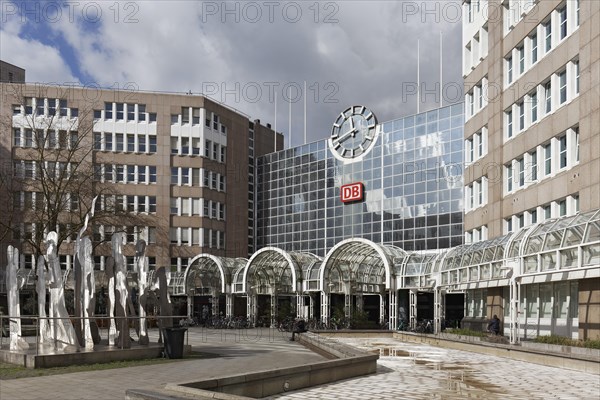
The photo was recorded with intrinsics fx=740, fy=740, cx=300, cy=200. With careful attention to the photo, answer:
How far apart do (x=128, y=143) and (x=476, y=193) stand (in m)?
41.5

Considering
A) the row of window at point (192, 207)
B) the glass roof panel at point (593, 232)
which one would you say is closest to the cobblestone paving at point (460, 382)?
the glass roof panel at point (593, 232)

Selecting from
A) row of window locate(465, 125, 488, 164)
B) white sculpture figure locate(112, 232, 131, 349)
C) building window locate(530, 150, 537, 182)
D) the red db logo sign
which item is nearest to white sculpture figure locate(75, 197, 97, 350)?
white sculpture figure locate(112, 232, 131, 349)

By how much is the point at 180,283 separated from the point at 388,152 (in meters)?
22.2

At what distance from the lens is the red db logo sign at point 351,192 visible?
6812 cm

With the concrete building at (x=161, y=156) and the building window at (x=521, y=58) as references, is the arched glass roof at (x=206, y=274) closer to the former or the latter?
the concrete building at (x=161, y=156)

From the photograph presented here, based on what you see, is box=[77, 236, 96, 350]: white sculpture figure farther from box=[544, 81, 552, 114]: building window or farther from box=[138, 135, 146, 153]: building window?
box=[138, 135, 146, 153]: building window

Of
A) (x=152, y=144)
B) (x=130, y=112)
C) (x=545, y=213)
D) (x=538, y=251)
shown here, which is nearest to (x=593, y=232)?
(x=538, y=251)

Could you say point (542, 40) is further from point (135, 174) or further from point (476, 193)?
point (135, 174)

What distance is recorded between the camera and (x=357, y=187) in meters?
68.5

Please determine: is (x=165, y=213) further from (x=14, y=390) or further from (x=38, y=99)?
(x=14, y=390)

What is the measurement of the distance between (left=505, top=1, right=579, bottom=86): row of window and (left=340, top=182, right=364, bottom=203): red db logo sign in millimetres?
29194

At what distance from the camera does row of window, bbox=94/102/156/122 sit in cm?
7462

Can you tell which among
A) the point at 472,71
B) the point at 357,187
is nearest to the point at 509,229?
the point at 472,71

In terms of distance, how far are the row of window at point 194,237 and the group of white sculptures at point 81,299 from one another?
5141 centimetres
